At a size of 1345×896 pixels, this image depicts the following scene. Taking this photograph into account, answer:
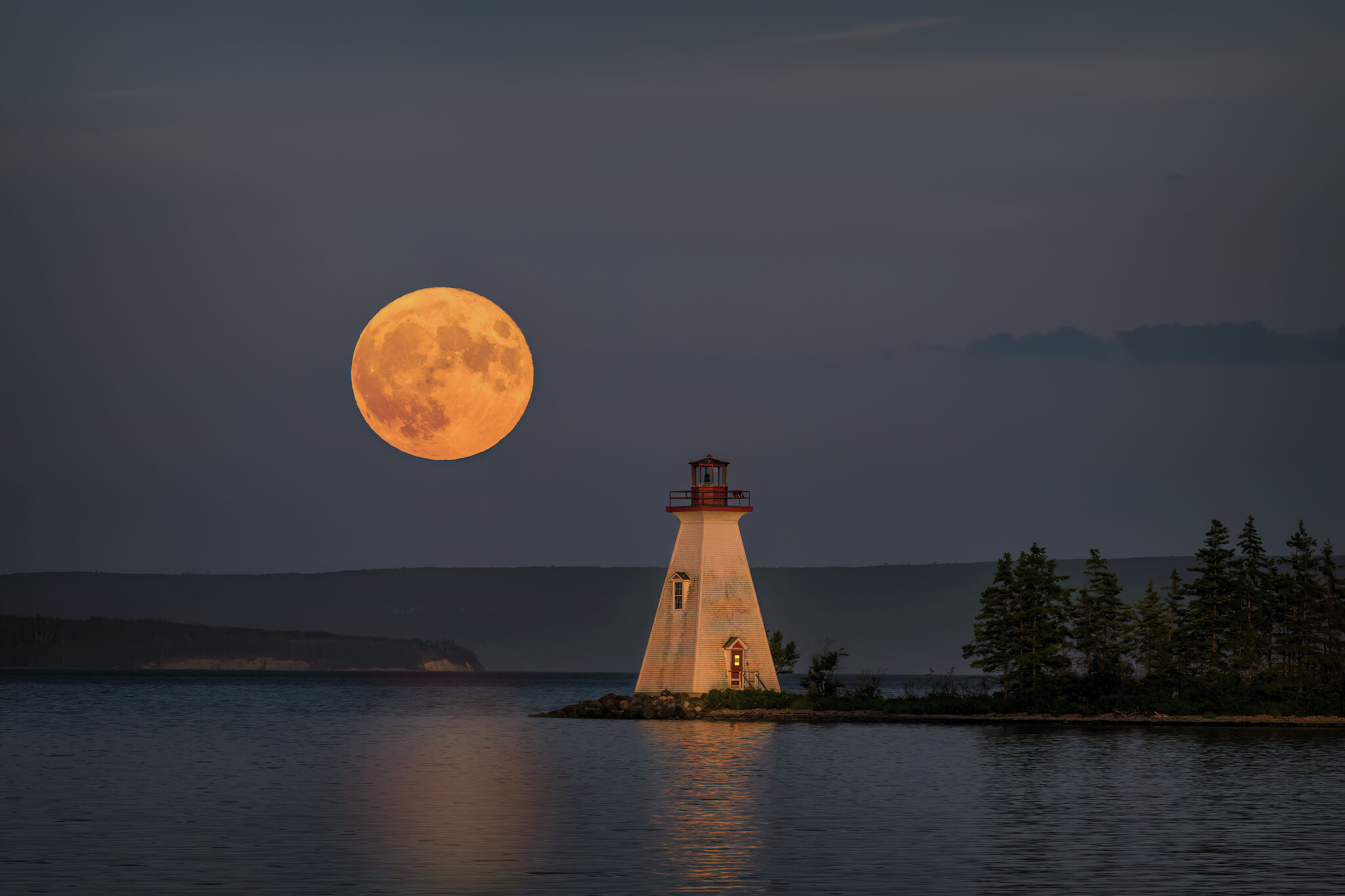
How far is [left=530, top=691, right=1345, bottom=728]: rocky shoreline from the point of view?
79000mm

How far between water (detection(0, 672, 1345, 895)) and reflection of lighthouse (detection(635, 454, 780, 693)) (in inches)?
133

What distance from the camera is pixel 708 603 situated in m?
78.4

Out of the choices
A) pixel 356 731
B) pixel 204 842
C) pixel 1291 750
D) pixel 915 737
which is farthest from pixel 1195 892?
pixel 356 731

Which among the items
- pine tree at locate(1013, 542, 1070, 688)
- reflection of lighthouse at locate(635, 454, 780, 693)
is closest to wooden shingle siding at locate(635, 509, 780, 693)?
reflection of lighthouse at locate(635, 454, 780, 693)

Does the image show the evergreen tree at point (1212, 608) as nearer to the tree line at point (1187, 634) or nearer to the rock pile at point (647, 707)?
the tree line at point (1187, 634)

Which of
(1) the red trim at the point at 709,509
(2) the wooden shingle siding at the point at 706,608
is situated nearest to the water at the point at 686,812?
(2) the wooden shingle siding at the point at 706,608

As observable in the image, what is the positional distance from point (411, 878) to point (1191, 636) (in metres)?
58.7

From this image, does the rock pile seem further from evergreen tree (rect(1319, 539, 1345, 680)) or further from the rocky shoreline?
evergreen tree (rect(1319, 539, 1345, 680))

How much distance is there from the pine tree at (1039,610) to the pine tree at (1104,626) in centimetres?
90

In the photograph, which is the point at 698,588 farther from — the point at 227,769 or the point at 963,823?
the point at 963,823

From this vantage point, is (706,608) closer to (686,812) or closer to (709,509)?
(709,509)

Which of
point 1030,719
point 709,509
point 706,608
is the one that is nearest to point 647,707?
point 706,608

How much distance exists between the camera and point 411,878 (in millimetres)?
35219

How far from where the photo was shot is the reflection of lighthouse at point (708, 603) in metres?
78.7
